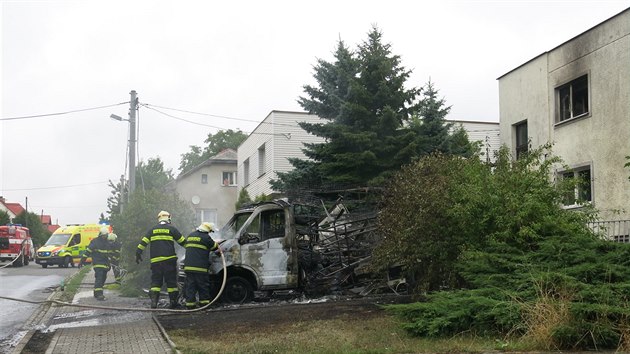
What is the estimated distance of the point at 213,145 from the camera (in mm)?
69188

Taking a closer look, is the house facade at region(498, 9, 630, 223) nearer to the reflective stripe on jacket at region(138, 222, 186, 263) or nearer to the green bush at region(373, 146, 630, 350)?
the green bush at region(373, 146, 630, 350)

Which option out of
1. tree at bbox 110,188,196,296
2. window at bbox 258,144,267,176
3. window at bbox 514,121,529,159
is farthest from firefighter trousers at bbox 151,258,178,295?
window at bbox 258,144,267,176

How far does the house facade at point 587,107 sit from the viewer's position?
17531 mm

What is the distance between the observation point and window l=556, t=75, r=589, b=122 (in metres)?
19.4

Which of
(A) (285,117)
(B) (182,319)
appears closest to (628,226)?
(B) (182,319)

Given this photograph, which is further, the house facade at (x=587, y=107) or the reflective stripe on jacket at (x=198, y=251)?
the house facade at (x=587, y=107)

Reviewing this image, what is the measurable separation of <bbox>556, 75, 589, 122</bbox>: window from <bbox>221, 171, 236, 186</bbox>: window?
2610 centimetres

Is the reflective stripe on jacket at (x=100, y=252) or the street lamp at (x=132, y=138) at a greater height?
the street lamp at (x=132, y=138)

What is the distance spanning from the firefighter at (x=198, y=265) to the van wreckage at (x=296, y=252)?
24.0 inches

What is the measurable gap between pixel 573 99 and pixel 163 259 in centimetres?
1326

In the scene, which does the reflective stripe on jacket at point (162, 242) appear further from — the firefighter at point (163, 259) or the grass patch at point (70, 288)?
the grass patch at point (70, 288)

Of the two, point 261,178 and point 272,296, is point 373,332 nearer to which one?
point 272,296

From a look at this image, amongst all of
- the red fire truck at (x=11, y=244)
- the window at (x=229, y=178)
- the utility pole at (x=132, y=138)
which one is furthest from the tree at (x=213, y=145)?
the utility pole at (x=132, y=138)

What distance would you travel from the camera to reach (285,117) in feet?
98.0
